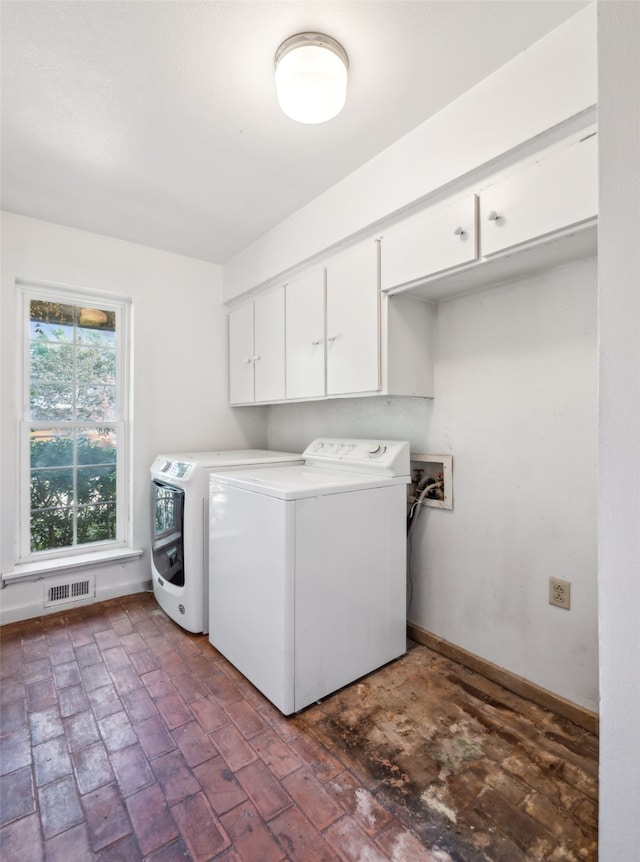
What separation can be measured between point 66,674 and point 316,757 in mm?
1272

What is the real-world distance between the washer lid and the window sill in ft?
3.77

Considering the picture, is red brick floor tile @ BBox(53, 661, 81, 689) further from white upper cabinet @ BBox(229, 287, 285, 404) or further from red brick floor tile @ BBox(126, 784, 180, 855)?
white upper cabinet @ BBox(229, 287, 285, 404)

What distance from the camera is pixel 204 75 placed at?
1.45m

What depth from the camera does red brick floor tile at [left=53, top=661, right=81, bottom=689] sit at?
6.04ft

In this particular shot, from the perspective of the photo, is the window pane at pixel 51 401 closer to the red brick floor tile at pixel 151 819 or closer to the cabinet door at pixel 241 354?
the cabinet door at pixel 241 354

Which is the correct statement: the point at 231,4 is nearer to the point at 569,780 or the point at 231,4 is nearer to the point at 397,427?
the point at 397,427

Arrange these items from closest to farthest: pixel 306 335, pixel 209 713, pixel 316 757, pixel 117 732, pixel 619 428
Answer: pixel 619 428
pixel 316 757
pixel 117 732
pixel 209 713
pixel 306 335

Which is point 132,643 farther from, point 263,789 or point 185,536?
point 263,789

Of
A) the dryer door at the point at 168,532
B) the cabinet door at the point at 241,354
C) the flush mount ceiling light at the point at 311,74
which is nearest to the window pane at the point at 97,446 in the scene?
the dryer door at the point at 168,532

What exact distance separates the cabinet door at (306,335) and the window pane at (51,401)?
4.82ft

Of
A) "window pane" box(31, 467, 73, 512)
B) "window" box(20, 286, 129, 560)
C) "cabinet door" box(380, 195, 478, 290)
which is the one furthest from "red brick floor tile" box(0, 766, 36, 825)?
"cabinet door" box(380, 195, 478, 290)

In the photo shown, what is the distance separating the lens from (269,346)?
8.91ft

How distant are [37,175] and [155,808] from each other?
2718 millimetres

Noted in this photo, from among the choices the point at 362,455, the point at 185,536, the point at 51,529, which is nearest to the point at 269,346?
the point at 362,455
